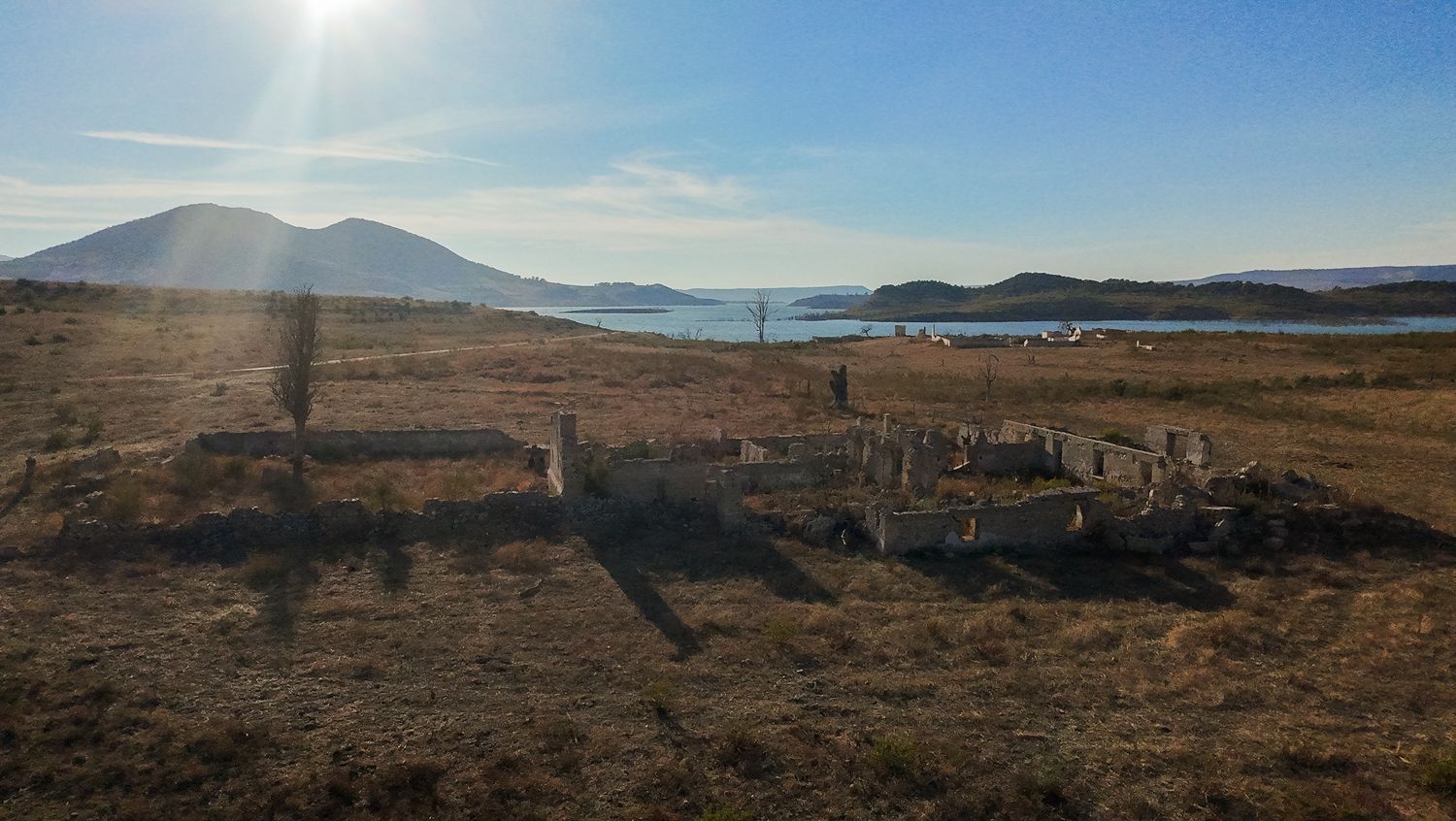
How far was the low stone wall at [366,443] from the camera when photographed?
797 inches

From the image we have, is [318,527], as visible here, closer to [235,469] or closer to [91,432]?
[235,469]

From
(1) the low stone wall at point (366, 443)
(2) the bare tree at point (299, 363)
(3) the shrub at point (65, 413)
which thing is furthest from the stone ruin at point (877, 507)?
(3) the shrub at point (65, 413)

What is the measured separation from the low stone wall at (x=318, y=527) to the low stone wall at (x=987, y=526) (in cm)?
600

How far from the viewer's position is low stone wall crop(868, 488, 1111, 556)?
42.4ft

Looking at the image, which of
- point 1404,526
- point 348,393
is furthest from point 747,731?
point 348,393

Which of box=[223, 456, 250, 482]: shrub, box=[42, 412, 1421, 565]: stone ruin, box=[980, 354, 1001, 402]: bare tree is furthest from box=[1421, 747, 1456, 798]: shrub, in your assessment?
box=[980, 354, 1001, 402]: bare tree

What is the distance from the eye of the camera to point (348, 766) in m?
7.12

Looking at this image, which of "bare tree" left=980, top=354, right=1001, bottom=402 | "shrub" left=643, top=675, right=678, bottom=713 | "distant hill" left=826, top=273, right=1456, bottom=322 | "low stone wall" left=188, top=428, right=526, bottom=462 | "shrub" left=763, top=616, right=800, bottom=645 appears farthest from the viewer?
"distant hill" left=826, top=273, right=1456, bottom=322

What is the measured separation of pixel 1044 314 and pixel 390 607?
15462 centimetres

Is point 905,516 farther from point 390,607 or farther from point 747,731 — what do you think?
point 390,607

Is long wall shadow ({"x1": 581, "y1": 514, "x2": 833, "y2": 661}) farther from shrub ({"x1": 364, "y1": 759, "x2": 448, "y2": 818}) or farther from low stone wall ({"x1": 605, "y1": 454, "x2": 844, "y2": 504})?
shrub ({"x1": 364, "y1": 759, "x2": 448, "y2": 818})

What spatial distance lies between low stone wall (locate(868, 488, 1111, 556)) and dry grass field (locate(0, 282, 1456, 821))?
560 mm

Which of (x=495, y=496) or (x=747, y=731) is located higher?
(x=495, y=496)

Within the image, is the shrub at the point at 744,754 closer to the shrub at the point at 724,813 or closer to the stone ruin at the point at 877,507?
the shrub at the point at 724,813
